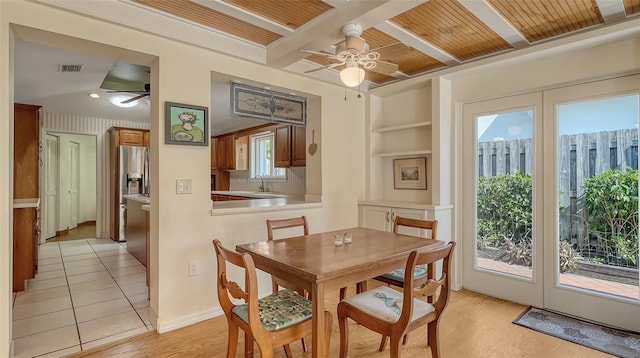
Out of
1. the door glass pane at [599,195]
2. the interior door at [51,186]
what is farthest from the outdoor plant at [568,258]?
the interior door at [51,186]

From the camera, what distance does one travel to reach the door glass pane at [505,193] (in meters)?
3.08

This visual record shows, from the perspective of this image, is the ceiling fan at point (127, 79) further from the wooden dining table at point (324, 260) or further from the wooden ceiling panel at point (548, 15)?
the wooden ceiling panel at point (548, 15)

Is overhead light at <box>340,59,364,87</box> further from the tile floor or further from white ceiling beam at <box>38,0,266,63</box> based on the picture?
the tile floor

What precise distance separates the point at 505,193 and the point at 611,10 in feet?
5.54

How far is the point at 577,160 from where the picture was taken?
278 cm

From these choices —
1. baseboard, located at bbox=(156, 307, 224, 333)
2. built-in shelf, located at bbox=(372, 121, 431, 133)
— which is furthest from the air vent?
built-in shelf, located at bbox=(372, 121, 431, 133)

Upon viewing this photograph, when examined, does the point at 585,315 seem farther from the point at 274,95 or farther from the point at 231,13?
the point at 231,13

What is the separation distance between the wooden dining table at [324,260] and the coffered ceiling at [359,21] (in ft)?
4.37

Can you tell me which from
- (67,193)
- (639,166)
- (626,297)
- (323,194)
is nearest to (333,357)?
(323,194)

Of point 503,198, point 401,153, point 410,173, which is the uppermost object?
point 401,153

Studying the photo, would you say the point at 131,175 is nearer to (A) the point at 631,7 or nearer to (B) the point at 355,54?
(B) the point at 355,54

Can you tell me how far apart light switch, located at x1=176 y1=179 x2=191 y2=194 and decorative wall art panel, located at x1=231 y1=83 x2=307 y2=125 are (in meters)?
0.81

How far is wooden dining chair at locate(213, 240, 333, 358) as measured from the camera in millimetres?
1497

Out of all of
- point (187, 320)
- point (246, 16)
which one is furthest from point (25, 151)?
point (246, 16)
